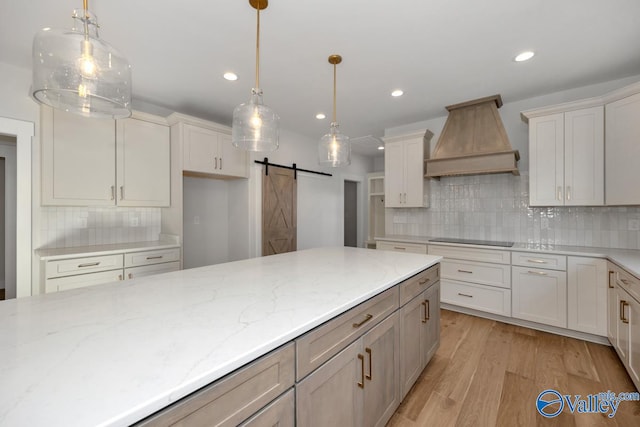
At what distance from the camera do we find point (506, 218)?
3475 mm

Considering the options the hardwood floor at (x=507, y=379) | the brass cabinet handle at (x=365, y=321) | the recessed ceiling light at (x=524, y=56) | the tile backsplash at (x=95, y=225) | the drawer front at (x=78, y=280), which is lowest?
the hardwood floor at (x=507, y=379)

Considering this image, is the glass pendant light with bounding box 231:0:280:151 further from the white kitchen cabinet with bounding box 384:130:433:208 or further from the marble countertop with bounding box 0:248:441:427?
the white kitchen cabinet with bounding box 384:130:433:208

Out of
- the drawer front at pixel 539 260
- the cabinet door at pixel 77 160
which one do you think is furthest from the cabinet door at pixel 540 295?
the cabinet door at pixel 77 160

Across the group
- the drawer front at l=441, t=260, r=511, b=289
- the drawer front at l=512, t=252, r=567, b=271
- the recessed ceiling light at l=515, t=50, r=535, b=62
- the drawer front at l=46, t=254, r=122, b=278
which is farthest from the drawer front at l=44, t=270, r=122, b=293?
the recessed ceiling light at l=515, t=50, r=535, b=62

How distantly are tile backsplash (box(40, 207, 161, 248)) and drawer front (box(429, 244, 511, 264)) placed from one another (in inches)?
144

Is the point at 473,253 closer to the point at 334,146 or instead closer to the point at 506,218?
the point at 506,218

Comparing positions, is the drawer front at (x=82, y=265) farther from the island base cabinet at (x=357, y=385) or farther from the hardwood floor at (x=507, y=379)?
the hardwood floor at (x=507, y=379)

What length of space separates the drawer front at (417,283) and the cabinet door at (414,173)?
5.87ft

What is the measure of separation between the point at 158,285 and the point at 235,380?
2.90 ft

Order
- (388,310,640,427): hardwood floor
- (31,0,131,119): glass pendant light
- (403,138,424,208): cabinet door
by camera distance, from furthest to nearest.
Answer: (403,138,424,208): cabinet door → (388,310,640,427): hardwood floor → (31,0,131,119): glass pendant light

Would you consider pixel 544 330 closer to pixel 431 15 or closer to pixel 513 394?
pixel 513 394

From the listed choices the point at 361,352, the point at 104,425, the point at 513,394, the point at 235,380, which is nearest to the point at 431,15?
the point at 361,352

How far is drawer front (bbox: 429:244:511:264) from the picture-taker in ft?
9.90

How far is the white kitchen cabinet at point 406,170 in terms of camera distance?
3.84 metres
